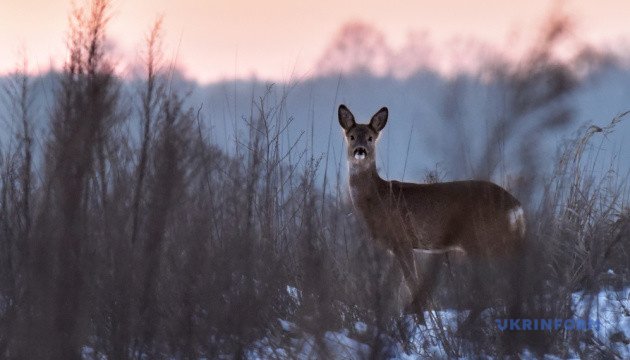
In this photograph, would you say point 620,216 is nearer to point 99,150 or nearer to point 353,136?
point 353,136

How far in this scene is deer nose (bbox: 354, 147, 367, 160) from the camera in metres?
8.37

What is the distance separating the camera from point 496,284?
3.64 m

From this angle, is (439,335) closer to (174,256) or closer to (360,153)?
(174,256)

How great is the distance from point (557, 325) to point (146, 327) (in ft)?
6.11

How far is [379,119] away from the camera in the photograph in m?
8.71

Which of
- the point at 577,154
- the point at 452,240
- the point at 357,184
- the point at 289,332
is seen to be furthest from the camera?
the point at 357,184

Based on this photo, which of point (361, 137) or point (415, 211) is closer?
point (415, 211)

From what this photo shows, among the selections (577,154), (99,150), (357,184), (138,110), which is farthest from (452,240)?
(99,150)

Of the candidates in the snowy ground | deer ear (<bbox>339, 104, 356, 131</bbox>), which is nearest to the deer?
deer ear (<bbox>339, 104, 356, 131</bbox>)

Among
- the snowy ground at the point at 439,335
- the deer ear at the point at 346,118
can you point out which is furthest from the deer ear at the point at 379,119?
the snowy ground at the point at 439,335

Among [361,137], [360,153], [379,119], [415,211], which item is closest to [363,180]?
[360,153]

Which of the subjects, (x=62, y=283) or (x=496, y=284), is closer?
(x=62, y=283)

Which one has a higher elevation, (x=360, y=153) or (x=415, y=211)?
(x=360, y=153)

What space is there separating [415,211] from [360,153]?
102cm
